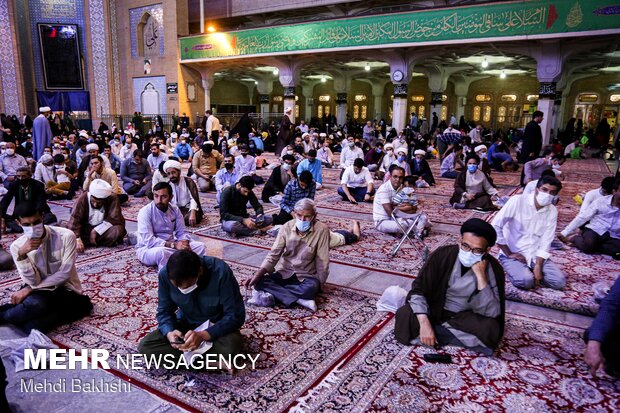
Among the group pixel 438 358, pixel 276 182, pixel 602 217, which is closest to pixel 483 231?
pixel 438 358

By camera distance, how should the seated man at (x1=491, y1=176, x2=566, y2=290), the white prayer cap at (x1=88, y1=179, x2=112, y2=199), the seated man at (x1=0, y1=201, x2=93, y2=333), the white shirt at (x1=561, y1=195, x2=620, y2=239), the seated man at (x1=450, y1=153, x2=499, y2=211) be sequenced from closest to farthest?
the seated man at (x1=0, y1=201, x2=93, y2=333), the seated man at (x1=491, y1=176, x2=566, y2=290), the white prayer cap at (x1=88, y1=179, x2=112, y2=199), the white shirt at (x1=561, y1=195, x2=620, y2=239), the seated man at (x1=450, y1=153, x2=499, y2=211)

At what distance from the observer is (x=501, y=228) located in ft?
11.0

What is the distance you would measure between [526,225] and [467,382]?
161 cm

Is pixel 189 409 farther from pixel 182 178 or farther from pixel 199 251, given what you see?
pixel 182 178

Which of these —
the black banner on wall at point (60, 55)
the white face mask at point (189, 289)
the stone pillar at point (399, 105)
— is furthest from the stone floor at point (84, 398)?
the black banner on wall at point (60, 55)

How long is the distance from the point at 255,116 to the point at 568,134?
10277 mm

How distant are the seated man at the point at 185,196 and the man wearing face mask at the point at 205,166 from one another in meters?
2.00

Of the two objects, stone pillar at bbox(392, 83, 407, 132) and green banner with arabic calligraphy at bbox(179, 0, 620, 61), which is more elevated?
green banner with arabic calligraphy at bbox(179, 0, 620, 61)

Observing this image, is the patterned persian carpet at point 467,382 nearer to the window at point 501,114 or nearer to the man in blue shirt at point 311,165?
the man in blue shirt at point 311,165

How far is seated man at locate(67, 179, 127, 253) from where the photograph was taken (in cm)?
392

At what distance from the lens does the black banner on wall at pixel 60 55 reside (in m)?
16.0

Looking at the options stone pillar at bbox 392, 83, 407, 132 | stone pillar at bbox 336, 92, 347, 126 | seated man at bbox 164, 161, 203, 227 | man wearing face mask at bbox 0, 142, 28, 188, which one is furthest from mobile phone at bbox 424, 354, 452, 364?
stone pillar at bbox 336, 92, 347, 126

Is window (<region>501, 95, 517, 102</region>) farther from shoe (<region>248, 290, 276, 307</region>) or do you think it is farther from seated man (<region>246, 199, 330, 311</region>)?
shoe (<region>248, 290, 276, 307</region>)

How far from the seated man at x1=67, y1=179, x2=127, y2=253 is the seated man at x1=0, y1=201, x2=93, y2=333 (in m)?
1.41
